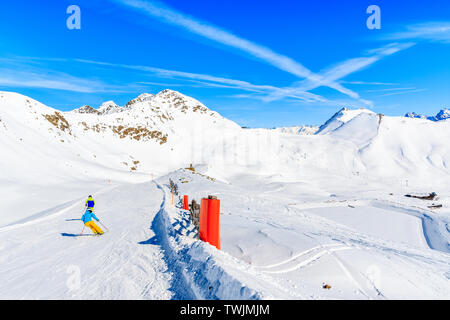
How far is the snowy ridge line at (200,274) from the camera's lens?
474 cm

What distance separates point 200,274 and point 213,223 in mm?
2036

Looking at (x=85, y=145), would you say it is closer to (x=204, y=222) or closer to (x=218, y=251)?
(x=204, y=222)

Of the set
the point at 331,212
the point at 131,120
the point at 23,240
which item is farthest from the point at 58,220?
the point at 131,120

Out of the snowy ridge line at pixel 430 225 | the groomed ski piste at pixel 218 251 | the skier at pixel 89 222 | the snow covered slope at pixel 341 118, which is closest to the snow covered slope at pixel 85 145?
the groomed ski piste at pixel 218 251

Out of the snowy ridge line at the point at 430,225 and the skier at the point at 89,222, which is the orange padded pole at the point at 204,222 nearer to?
the skier at the point at 89,222

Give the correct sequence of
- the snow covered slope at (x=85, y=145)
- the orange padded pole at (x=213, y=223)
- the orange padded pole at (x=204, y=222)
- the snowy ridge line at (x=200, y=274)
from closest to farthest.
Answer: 1. the snowy ridge line at (x=200, y=274)
2. the orange padded pole at (x=213, y=223)
3. the orange padded pole at (x=204, y=222)
4. the snow covered slope at (x=85, y=145)

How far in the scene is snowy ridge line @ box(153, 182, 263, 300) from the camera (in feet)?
15.5

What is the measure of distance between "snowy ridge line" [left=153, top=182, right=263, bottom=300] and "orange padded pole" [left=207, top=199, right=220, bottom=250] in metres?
0.51

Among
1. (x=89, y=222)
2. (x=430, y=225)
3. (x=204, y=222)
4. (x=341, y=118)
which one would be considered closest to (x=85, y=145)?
(x=89, y=222)

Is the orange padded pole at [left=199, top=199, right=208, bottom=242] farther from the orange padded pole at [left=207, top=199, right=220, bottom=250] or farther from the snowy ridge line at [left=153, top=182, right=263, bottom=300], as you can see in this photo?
the snowy ridge line at [left=153, top=182, right=263, bottom=300]

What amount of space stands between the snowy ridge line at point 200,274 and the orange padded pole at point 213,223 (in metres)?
0.51

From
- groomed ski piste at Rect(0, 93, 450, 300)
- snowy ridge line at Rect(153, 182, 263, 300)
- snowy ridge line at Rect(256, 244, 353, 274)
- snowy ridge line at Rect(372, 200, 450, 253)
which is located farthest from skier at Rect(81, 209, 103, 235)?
snowy ridge line at Rect(372, 200, 450, 253)
